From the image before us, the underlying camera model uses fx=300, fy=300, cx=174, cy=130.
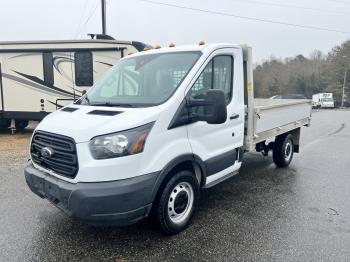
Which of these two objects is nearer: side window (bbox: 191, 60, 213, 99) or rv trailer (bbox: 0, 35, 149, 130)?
side window (bbox: 191, 60, 213, 99)

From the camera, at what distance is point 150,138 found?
3.01m

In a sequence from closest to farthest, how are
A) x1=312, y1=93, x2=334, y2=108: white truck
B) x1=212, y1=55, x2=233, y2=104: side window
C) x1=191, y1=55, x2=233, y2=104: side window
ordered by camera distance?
1. x1=191, y1=55, x2=233, y2=104: side window
2. x1=212, y1=55, x2=233, y2=104: side window
3. x1=312, y1=93, x2=334, y2=108: white truck

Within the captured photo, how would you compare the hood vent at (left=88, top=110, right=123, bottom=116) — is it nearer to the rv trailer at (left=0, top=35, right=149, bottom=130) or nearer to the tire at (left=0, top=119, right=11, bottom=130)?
the rv trailer at (left=0, top=35, right=149, bottom=130)

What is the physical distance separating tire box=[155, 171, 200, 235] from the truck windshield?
0.94 m

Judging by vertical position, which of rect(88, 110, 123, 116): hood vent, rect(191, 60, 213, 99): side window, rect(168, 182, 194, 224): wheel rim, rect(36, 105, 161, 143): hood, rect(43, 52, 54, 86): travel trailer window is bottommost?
rect(168, 182, 194, 224): wheel rim

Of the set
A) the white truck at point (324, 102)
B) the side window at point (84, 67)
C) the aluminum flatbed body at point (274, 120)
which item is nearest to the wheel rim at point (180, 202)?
the aluminum flatbed body at point (274, 120)

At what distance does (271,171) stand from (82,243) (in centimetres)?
423

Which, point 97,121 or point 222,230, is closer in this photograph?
point 97,121

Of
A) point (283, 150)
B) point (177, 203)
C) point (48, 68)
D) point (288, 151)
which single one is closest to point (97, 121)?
point (177, 203)

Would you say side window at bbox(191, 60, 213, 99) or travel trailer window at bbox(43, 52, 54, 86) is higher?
travel trailer window at bbox(43, 52, 54, 86)

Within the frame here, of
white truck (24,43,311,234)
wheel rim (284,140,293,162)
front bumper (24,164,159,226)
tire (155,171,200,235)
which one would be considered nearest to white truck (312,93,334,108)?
wheel rim (284,140,293,162)

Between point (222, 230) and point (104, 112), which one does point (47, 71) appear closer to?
point (104, 112)

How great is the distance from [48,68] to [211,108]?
8131 mm

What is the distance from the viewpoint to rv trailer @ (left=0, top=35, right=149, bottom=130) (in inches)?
374
